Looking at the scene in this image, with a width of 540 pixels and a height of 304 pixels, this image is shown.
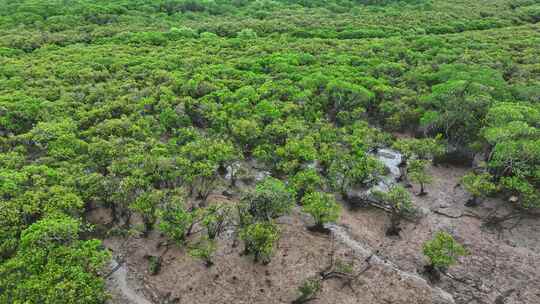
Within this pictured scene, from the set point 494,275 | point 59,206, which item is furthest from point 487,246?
point 59,206

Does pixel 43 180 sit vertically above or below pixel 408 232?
above

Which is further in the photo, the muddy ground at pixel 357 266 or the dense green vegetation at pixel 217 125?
the dense green vegetation at pixel 217 125

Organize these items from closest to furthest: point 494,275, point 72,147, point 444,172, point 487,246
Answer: point 494,275
point 487,246
point 72,147
point 444,172

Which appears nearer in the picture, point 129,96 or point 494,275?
point 494,275

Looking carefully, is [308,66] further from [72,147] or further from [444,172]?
[72,147]

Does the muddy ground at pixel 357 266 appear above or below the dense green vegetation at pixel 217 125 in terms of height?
below
